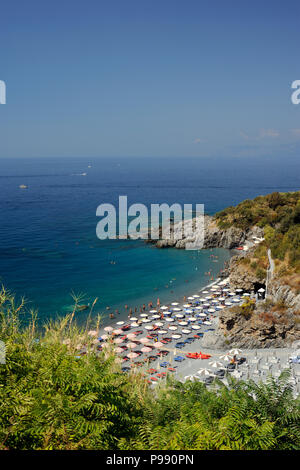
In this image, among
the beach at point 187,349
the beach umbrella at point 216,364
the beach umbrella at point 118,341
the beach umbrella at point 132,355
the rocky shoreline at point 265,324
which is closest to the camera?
the beach at point 187,349

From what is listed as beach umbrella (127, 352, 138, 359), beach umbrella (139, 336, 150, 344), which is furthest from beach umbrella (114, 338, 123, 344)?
beach umbrella (127, 352, 138, 359)

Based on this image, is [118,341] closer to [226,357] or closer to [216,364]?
[216,364]

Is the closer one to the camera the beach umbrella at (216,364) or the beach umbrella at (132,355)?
the beach umbrella at (216,364)

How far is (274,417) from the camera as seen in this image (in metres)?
10.1

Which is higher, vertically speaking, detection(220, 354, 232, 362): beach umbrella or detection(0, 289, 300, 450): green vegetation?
detection(0, 289, 300, 450): green vegetation

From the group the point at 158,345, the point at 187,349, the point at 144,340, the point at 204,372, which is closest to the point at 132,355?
the point at 158,345

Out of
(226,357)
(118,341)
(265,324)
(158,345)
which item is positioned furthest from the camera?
(118,341)

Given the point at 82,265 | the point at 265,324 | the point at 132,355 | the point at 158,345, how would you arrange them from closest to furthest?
the point at 132,355, the point at 265,324, the point at 158,345, the point at 82,265

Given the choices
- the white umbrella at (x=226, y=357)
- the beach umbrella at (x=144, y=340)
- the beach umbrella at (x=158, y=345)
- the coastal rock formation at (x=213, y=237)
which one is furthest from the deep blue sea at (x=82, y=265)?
the white umbrella at (x=226, y=357)

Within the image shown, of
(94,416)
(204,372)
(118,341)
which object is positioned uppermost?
(94,416)

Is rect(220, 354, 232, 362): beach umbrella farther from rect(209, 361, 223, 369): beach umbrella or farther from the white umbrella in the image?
rect(209, 361, 223, 369): beach umbrella

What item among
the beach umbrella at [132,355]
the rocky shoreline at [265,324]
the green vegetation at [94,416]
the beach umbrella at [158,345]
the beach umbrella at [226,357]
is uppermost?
the green vegetation at [94,416]

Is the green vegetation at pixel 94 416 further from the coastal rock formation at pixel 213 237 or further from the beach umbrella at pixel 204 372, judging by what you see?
the coastal rock formation at pixel 213 237
